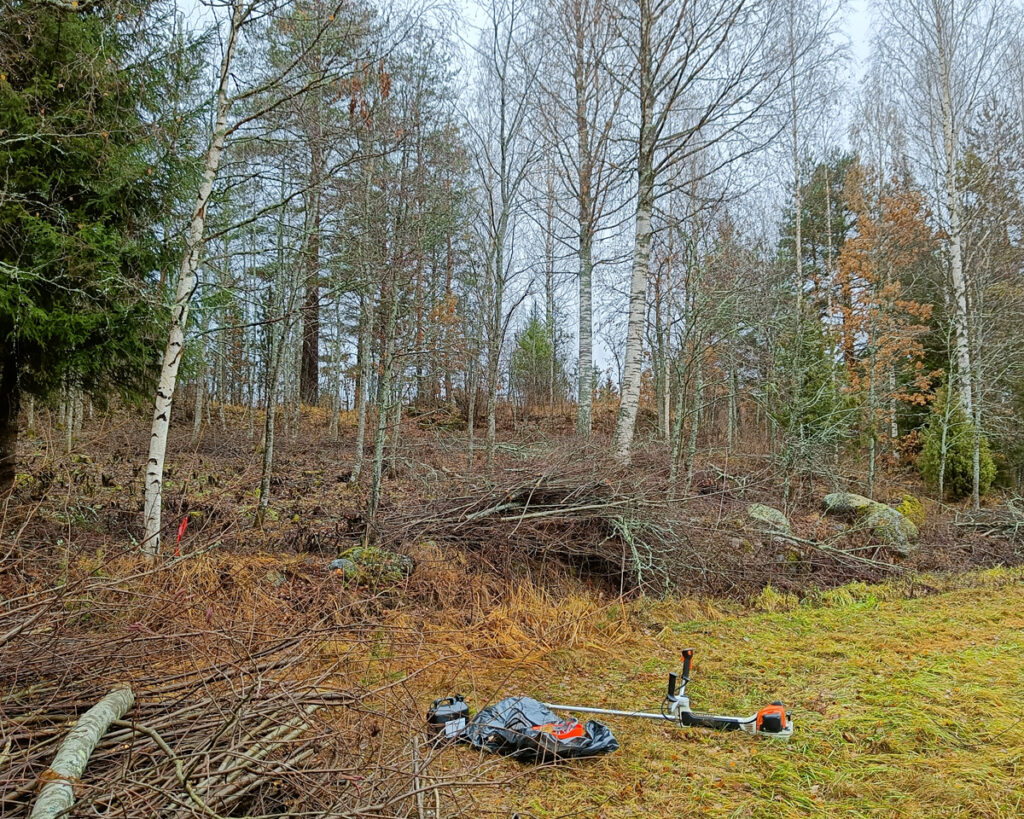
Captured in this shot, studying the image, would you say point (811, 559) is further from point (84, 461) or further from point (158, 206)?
point (84, 461)

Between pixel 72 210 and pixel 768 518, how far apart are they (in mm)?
10022

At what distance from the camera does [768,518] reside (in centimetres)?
857

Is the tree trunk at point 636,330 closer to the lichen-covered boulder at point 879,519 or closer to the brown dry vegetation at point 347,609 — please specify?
the brown dry vegetation at point 347,609

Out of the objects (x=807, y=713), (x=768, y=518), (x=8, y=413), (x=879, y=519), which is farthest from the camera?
(x=879, y=519)

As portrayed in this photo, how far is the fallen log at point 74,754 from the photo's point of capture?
166 cm

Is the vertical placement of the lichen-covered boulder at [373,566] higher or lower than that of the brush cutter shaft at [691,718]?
higher

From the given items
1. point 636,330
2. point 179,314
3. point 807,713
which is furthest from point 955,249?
point 179,314

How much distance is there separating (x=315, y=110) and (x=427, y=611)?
6.37m

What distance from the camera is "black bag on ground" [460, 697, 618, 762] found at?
294cm

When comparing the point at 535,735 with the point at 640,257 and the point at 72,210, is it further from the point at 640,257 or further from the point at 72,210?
the point at 72,210

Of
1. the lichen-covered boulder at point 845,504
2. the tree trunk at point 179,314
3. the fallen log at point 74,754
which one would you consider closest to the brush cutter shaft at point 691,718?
the fallen log at point 74,754

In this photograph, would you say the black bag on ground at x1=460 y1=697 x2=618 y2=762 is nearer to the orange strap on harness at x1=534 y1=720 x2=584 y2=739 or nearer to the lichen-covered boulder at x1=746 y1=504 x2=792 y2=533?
the orange strap on harness at x1=534 y1=720 x2=584 y2=739

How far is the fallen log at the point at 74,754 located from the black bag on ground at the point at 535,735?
5.63ft

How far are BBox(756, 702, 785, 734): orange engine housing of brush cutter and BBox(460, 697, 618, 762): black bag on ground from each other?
0.85 metres
